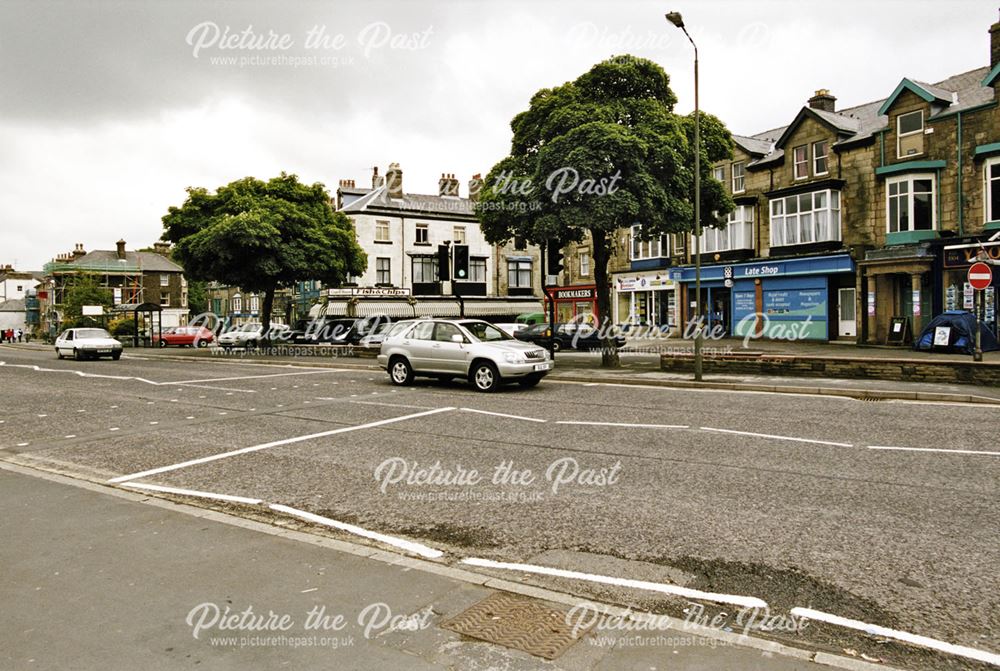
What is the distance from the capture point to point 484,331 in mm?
16094

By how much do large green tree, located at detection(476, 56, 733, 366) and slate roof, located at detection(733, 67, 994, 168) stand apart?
1209 cm

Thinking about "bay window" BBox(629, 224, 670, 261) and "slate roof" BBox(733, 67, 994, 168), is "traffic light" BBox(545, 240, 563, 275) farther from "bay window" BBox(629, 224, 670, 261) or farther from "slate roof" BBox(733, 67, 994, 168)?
"bay window" BBox(629, 224, 670, 261)

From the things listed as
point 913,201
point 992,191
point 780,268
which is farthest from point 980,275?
point 780,268

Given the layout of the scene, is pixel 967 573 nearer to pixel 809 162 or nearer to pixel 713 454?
pixel 713 454

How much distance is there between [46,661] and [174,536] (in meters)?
2.00

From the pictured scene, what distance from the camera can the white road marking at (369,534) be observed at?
512 cm

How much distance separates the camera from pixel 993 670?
131 inches

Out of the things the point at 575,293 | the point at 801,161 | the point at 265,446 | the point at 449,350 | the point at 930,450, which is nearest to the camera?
the point at 930,450

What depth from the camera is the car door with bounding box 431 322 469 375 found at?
51.3 ft

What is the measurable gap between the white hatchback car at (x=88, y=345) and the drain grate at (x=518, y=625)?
3104 cm

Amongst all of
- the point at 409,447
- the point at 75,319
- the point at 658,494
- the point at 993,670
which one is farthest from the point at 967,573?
the point at 75,319

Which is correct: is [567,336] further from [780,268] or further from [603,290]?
[603,290]

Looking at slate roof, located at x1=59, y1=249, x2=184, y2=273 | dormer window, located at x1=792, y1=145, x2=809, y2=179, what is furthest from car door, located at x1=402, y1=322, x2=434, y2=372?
slate roof, located at x1=59, y1=249, x2=184, y2=273

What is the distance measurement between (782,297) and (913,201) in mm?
7731
